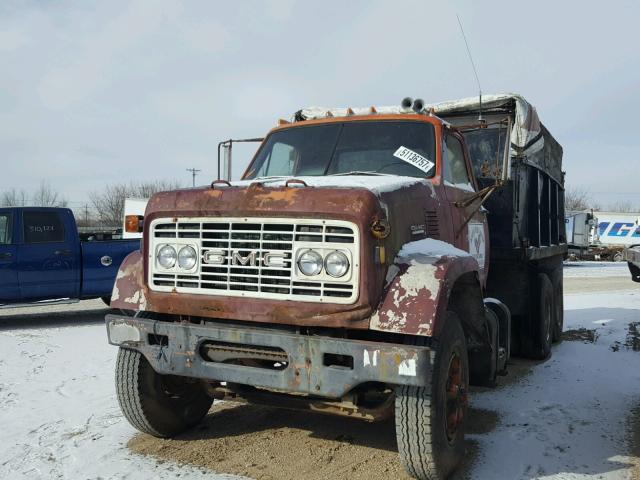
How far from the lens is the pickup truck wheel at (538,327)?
7020 mm

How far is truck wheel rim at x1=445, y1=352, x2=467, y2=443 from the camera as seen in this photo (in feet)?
12.4

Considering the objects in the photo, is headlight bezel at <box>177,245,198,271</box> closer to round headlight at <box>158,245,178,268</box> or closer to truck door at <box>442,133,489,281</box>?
round headlight at <box>158,245,178,268</box>

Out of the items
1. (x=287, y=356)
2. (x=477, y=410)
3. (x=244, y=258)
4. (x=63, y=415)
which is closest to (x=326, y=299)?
(x=287, y=356)

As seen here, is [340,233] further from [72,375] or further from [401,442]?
[72,375]

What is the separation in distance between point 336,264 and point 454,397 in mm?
1285

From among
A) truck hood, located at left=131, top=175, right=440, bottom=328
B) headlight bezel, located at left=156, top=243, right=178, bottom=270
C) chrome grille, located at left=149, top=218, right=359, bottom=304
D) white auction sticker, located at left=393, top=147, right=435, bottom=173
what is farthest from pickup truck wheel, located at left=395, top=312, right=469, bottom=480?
headlight bezel, located at left=156, top=243, right=178, bottom=270

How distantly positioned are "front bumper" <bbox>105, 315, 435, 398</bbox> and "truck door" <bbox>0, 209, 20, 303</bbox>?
6407 mm

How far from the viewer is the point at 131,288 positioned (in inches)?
156

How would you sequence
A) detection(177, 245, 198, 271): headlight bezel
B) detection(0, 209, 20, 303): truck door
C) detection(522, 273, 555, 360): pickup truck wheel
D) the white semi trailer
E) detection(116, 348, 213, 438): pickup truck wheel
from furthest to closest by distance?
1. the white semi trailer
2. detection(0, 209, 20, 303): truck door
3. detection(522, 273, 555, 360): pickup truck wheel
4. detection(116, 348, 213, 438): pickup truck wheel
5. detection(177, 245, 198, 271): headlight bezel

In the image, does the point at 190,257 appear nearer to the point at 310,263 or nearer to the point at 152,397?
the point at 310,263

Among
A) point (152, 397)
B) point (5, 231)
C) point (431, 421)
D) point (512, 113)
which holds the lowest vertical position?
point (152, 397)

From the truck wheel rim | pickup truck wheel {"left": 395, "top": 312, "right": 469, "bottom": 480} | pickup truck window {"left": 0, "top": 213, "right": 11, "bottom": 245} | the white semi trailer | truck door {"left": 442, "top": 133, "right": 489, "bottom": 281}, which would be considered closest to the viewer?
pickup truck wheel {"left": 395, "top": 312, "right": 469, "bottom": 480}

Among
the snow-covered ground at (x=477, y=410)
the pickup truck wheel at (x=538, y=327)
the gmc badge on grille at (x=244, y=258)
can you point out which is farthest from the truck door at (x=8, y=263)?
the pickup truck wheel at (x=538, y=327)

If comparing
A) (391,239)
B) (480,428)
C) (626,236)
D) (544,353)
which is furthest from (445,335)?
(626,236)
